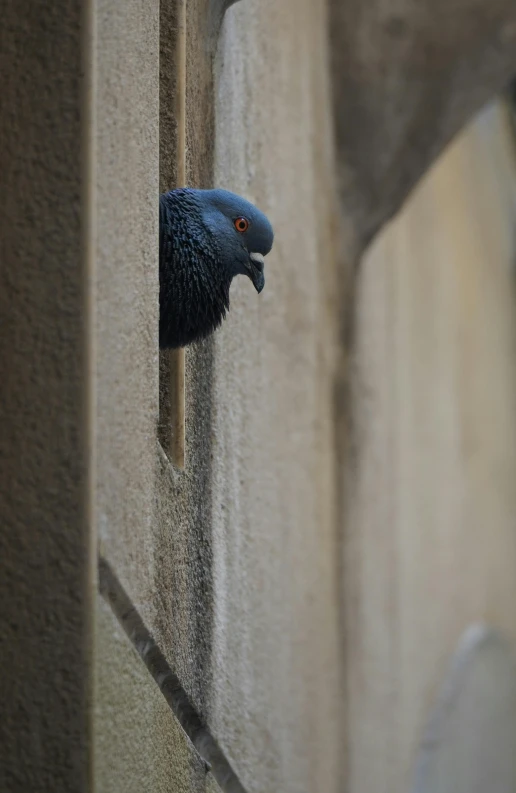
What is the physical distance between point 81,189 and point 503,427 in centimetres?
632

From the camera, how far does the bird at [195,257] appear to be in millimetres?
1899

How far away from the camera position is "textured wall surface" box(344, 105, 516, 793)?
13.0 ft

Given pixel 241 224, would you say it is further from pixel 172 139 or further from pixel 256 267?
pixel 172 139

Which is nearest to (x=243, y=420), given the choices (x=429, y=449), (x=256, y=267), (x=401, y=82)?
(x=256, y=267)

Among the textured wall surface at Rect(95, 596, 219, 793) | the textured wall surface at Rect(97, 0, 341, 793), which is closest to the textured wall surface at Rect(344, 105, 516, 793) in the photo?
the textured wall surface at Rect(97, 0, 341, 793)

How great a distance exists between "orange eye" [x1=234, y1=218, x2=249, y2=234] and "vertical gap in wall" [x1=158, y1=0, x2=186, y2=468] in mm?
125

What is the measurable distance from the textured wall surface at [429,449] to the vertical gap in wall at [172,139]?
6.06 ft

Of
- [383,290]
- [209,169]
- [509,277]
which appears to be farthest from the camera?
[509,277]

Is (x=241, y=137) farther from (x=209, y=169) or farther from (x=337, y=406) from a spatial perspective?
(x=337, y=406)

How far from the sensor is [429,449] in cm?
528

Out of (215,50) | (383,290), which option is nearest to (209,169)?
(215,50)

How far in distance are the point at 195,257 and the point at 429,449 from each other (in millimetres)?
3502

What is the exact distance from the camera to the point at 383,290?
4387 millimetres

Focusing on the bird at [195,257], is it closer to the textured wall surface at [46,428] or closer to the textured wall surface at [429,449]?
the textured wall surface at [46,428]
